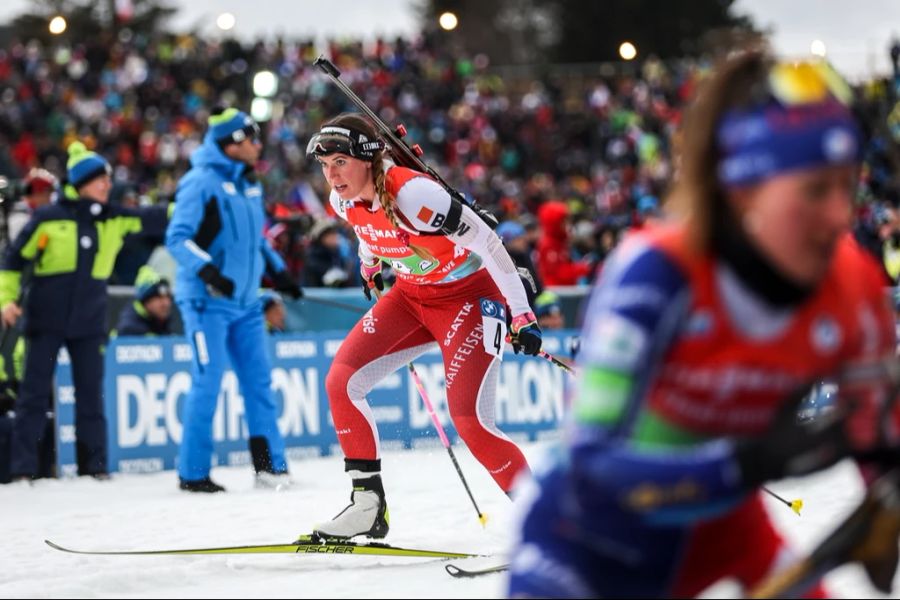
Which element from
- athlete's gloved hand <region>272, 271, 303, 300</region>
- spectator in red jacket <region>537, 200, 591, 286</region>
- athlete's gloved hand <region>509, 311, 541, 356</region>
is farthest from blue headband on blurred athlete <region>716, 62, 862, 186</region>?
spectator in red jacket <region>537, 200, 591, 286</region>

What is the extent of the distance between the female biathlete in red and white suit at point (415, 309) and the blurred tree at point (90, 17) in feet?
138

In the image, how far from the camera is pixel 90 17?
55.2m

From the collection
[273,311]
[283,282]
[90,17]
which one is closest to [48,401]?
[283,282]

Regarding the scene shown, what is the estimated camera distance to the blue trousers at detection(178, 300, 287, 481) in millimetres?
9781

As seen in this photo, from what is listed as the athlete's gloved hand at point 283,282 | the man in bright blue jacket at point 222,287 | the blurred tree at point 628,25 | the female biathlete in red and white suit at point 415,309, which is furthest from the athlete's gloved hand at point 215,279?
the blurred tree at point 628,25

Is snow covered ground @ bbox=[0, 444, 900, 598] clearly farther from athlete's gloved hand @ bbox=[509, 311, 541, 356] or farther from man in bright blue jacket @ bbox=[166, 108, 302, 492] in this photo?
athlete's gloved hand @ bbox=[509, 311, 541, 356]

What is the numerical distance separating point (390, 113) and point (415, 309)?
26061mm

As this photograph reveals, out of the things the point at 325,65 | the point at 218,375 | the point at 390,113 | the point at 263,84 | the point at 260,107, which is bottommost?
the point at 218,375

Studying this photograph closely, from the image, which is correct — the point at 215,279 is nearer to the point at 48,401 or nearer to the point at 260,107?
the point at 48,401

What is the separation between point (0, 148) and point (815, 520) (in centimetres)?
2234

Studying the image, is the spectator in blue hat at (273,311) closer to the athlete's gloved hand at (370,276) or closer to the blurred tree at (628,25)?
the athlete's gloved hand at (370,276)

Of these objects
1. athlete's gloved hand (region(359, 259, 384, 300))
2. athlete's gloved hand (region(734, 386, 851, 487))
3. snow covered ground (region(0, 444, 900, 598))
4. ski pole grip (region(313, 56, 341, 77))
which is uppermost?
ski pole grip (region(313, 56, 341, 77))

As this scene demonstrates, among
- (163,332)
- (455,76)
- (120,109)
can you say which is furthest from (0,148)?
(163,332)

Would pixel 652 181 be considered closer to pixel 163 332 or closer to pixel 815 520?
pixel 163 332
